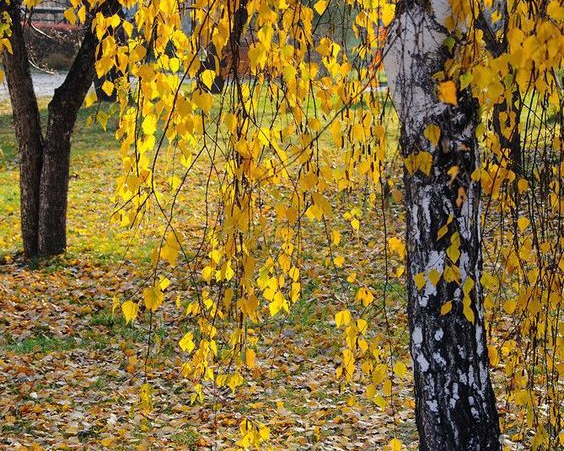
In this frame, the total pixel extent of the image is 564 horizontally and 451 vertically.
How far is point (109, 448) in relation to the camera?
4.93 meters

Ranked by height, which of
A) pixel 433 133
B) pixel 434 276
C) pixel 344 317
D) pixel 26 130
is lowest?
pixel 344 317

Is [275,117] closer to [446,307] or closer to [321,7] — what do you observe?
[321,7]

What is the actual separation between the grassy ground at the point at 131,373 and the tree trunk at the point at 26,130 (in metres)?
0.41

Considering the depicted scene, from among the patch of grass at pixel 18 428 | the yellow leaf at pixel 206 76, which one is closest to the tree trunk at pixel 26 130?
the patch of grass at pixel 18 428

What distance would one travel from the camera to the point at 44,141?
27.0ft

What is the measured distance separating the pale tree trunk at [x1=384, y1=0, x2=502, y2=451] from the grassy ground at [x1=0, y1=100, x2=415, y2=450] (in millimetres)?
736

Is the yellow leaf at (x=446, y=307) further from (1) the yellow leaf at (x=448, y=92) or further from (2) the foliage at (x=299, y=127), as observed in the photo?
(1) the yellow leaf at (x=448, y=92)

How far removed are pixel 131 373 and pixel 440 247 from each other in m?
3.93

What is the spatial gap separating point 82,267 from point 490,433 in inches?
240

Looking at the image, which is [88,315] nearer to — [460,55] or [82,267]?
[82,267]

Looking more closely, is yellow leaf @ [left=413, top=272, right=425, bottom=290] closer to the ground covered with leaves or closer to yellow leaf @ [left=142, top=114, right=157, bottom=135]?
the ground covered with leaves

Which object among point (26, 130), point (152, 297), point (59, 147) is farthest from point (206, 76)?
point (26, 130)

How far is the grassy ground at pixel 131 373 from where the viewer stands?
510 centimetres

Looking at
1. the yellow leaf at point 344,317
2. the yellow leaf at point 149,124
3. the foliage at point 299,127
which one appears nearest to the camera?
the foliage at point 299,127
